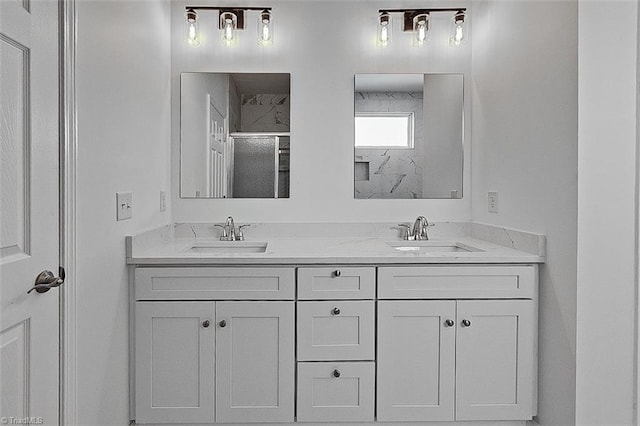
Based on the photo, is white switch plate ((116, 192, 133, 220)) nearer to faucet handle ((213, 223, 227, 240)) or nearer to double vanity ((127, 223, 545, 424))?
double vanity ((127, 223, 545, 424))

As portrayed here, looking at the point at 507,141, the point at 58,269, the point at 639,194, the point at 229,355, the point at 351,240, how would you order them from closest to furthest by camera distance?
the point at 58,269, the point at 639,194, the point at 229,355, the point at 507,141, the point at 351,240

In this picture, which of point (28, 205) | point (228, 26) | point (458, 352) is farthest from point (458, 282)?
point (228, 26)

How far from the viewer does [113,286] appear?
1982 mm

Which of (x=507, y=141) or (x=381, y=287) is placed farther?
(x=507, y=141)

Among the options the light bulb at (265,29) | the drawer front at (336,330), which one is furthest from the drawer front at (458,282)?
the light bulb at (265,29)

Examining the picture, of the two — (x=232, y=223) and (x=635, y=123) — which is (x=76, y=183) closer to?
(x=232, y=223)

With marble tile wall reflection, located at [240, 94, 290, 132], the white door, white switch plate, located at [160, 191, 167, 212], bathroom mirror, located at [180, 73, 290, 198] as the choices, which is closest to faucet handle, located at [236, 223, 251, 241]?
bathroom mirror, located at [180, 73, 290, 198]

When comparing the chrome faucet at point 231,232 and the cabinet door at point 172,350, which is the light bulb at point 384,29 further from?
the cabinet door at point 172,350

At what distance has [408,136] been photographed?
2.92m

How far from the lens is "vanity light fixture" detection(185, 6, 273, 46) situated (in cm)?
279

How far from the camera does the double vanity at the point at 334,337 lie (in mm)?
2184

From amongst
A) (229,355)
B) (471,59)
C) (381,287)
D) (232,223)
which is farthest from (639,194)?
(232,223)

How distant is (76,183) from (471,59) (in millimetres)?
2234

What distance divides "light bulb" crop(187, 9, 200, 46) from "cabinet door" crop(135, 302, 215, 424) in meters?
1.48
